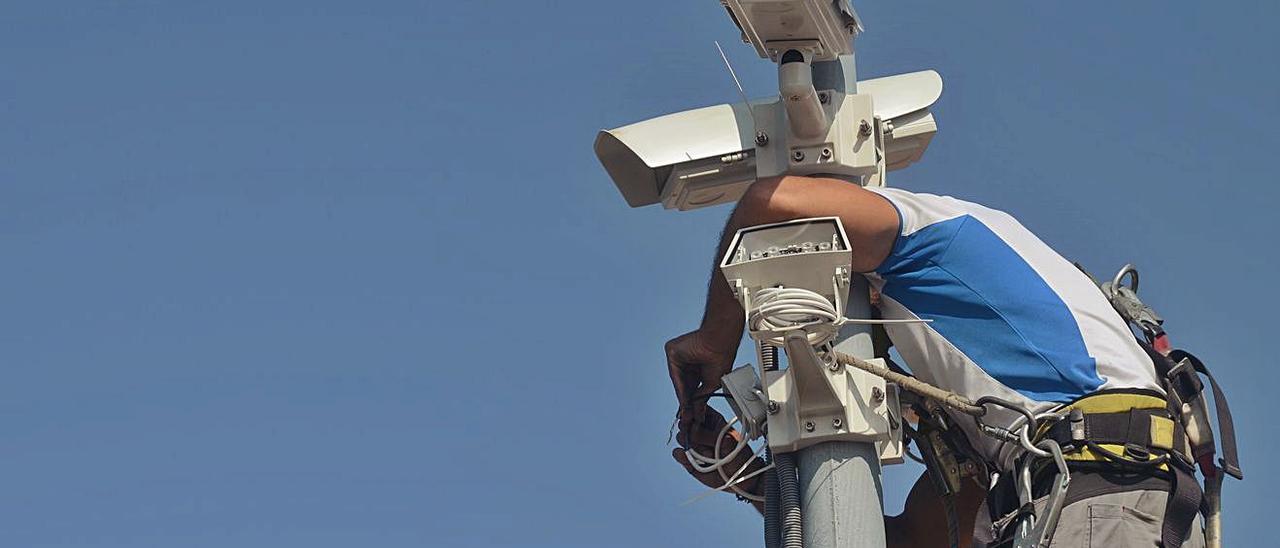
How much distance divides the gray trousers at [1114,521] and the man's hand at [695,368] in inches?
66.5

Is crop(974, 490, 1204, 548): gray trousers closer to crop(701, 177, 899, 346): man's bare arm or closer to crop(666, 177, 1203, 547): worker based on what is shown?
crop(666, 177, 1203, 547): worker

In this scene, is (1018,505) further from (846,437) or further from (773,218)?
(773,218)

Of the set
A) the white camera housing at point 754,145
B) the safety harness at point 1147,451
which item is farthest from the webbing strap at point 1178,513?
the white camera housing at point 754,145

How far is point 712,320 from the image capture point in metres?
9.73

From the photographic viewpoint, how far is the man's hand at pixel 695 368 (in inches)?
385

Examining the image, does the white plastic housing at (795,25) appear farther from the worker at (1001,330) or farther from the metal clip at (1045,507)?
the metal clip at (1045,507)

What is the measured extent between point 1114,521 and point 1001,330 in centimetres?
93

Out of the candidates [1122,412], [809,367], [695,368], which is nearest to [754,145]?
[695,368]

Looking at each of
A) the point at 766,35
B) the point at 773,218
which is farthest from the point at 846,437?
the point at 766,35

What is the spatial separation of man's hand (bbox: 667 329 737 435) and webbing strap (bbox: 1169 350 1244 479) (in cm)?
196

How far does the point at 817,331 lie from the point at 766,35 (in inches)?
55.1

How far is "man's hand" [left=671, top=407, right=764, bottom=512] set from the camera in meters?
9.66

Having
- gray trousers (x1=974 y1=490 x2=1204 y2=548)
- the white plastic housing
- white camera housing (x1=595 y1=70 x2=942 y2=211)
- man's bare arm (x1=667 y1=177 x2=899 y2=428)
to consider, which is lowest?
gray trousers (x1=974 y1=490 x2=1204 y2=548)

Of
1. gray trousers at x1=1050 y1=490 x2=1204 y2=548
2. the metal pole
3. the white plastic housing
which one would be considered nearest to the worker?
gray trousers at x1=1050 y1=490 x2=1204 y2=548
